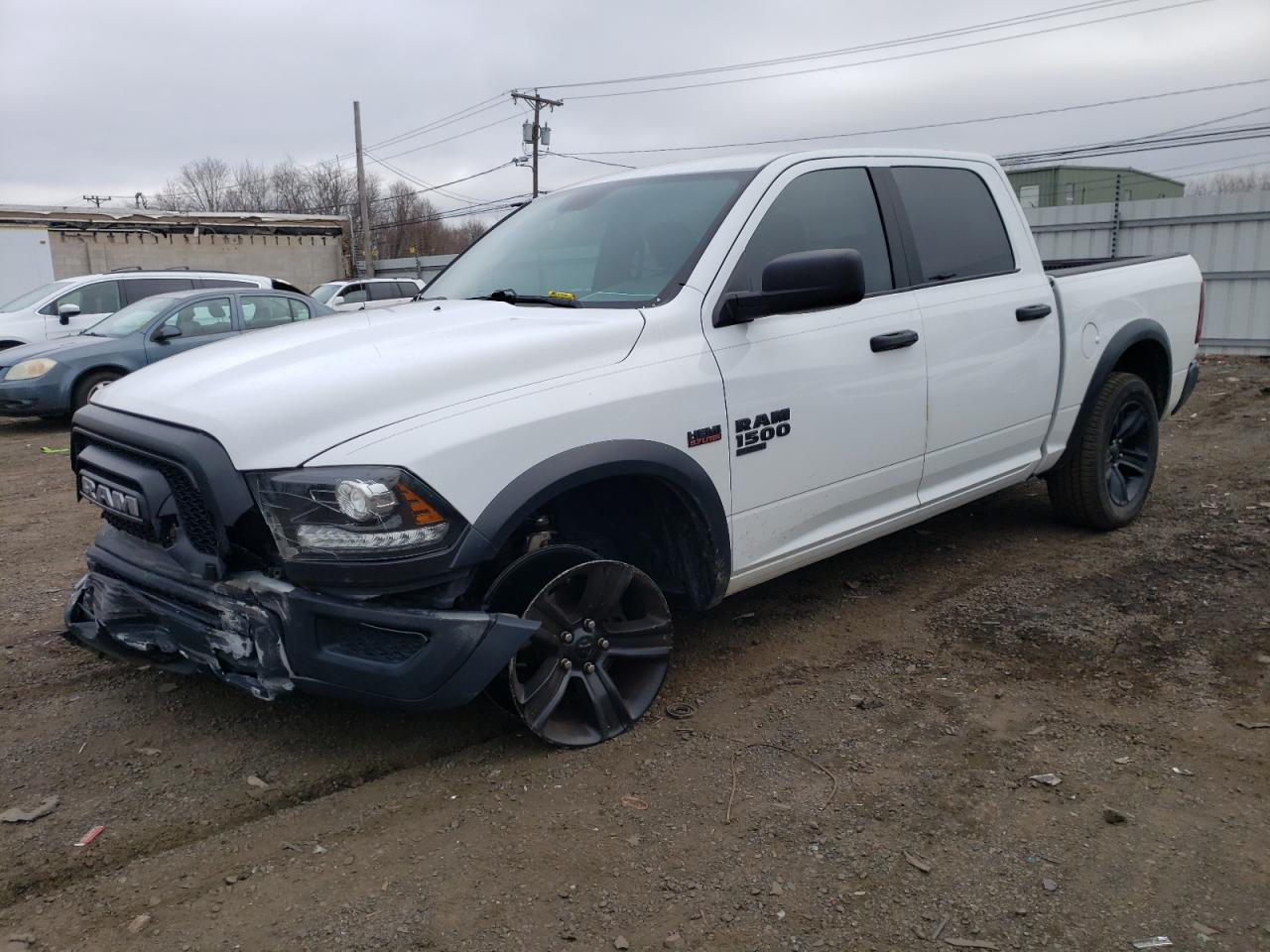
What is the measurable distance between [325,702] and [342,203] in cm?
6647

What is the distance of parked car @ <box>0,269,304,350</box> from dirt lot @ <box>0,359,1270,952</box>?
9376 mm

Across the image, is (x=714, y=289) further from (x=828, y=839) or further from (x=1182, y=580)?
(x=1182, y=580)

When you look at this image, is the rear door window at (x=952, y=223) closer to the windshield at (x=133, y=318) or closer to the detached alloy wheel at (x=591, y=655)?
the detached alloy wheel at (x=591, y=655)

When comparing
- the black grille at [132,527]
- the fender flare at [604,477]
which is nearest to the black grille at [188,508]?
the black grille at [132,527]

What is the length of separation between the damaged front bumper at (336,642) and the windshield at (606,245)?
1.33m

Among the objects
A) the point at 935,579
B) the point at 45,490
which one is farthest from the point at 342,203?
the point at 935,579

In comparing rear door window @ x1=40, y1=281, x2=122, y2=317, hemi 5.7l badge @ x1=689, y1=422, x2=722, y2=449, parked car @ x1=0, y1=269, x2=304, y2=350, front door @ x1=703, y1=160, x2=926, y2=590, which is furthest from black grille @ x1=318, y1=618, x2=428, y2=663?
rear door window @ x1=40, y1=281, x2=122, y2=317

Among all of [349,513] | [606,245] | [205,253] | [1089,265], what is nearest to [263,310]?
[606,245]

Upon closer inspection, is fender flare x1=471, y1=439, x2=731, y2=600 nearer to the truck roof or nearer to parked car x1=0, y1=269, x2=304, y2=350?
the truck roof

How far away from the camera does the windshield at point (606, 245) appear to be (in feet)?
12.3

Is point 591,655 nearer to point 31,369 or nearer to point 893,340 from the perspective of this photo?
point 893,340

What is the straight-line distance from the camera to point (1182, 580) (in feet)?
16.2

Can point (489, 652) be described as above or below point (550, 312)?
below

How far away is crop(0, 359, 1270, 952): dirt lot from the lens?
2555 mm
